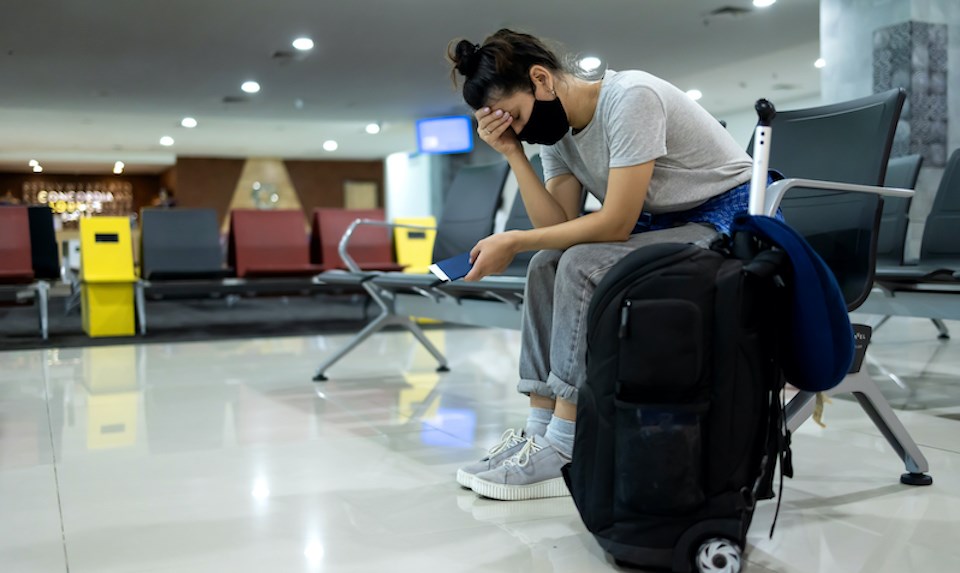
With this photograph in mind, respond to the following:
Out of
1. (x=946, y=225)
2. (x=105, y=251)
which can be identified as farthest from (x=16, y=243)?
(x=946, y=225)

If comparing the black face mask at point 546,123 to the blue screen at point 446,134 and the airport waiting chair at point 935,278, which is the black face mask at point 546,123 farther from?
the blue screen at point 446,134

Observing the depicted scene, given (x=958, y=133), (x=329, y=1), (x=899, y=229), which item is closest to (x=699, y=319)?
(x=899, y=229)

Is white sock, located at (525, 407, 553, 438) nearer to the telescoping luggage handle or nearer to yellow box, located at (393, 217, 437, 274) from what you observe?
the telescoping luggage handle

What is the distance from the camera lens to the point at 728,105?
524 inches

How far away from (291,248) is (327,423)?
4.63 m

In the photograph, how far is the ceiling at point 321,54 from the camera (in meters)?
7.59

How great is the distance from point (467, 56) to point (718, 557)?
1.02m

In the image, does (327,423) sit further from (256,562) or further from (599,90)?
(599,90)

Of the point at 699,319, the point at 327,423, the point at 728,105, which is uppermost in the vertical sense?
the point at 728,105

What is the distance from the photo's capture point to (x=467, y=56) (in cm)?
170

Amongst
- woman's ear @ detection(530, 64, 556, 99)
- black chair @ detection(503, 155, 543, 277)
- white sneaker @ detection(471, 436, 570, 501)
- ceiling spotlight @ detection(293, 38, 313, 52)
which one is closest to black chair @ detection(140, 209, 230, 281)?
ceiling spotlight @ detection(293, 38, 313, 52)

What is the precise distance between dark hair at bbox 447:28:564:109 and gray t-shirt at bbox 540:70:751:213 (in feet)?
0.47

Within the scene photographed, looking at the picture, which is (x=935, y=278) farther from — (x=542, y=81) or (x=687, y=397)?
(x=687, y=397)

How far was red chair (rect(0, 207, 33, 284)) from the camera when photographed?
6152 millimetres
